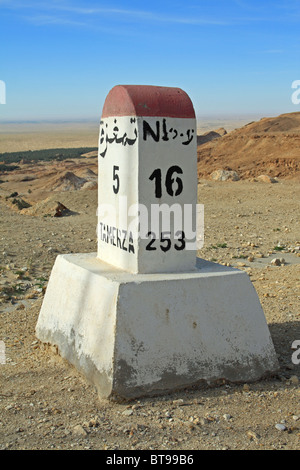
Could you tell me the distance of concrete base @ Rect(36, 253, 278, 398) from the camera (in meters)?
3.68

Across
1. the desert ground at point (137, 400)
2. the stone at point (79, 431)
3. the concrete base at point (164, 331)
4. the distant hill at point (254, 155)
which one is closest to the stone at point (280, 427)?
the desert ground at point (137, 400)

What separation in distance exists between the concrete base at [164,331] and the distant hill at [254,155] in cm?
1522

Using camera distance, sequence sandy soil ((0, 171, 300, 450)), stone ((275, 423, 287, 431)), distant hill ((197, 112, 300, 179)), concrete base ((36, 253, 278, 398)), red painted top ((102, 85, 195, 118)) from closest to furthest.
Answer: sandy soil ((0, 171, 300, 450))
stone ((275, 423, 287, 431))
concrete base ((36, 253, 278, 398))
red painted top ((102, 85, 195, 118))
distant hill ((197, 112, 300, 179))

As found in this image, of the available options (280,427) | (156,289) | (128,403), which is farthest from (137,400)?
(280,427)

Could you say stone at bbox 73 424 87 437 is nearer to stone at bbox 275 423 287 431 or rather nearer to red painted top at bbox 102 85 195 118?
stone at bbox 275 423 287 431

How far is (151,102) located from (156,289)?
1.32 m

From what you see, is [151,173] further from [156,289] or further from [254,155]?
[254,155]

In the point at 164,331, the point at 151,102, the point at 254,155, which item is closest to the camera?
the point at 164,331

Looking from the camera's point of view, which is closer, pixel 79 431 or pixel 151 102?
pixel 79 431

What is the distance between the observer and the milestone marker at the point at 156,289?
371 centimetres

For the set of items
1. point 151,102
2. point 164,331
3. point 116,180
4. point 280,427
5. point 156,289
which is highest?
point 151,102

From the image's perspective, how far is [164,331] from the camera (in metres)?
3.78

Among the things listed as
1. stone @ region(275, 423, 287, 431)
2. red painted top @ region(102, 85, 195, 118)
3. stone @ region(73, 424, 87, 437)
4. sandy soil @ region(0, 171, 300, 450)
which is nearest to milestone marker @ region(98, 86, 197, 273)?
red painted top @ region(102, 85, 195, 118)

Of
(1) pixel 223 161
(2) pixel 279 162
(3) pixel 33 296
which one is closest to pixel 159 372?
(3) pixel 33 296
